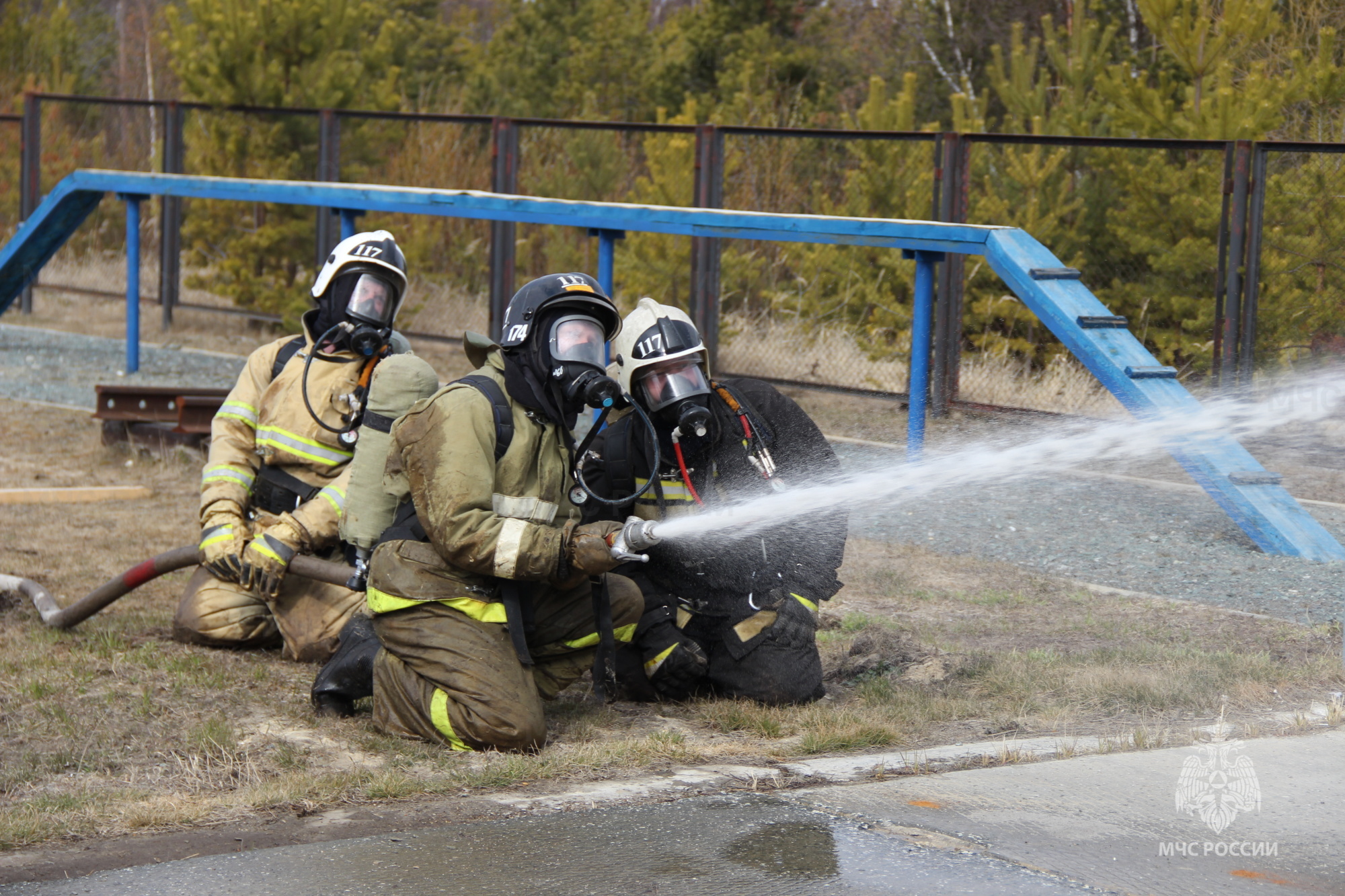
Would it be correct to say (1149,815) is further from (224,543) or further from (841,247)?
(841,247)

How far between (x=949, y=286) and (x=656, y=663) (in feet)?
20.3

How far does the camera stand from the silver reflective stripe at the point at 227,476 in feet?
17.8

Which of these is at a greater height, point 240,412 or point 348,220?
point 348,220

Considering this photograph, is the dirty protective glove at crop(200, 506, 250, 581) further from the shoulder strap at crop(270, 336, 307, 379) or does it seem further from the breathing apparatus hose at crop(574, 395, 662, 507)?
the breathing apparatus hose at crop(574, 395, 662, 507)

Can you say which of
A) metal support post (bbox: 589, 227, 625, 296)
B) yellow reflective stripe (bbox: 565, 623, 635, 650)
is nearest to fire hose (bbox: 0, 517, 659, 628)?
yellow reflective stripe (bbox: 565, 623, 635, 650)

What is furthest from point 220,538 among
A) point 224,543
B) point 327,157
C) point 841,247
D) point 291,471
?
point 327,157

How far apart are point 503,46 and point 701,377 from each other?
66.7 ft

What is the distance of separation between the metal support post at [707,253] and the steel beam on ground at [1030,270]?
195 centimetres

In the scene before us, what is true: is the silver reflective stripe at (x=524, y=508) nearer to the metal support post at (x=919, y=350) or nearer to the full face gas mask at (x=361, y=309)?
the full face gas mask at (x=361, y=309)

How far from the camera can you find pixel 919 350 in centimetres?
784

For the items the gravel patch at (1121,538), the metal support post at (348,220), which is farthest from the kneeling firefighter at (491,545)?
the metal support post at (348,220)

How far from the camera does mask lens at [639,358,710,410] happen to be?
4.60 metres

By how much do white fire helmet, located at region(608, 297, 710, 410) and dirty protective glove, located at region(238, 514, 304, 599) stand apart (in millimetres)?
1401

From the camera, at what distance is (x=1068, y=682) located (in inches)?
187
